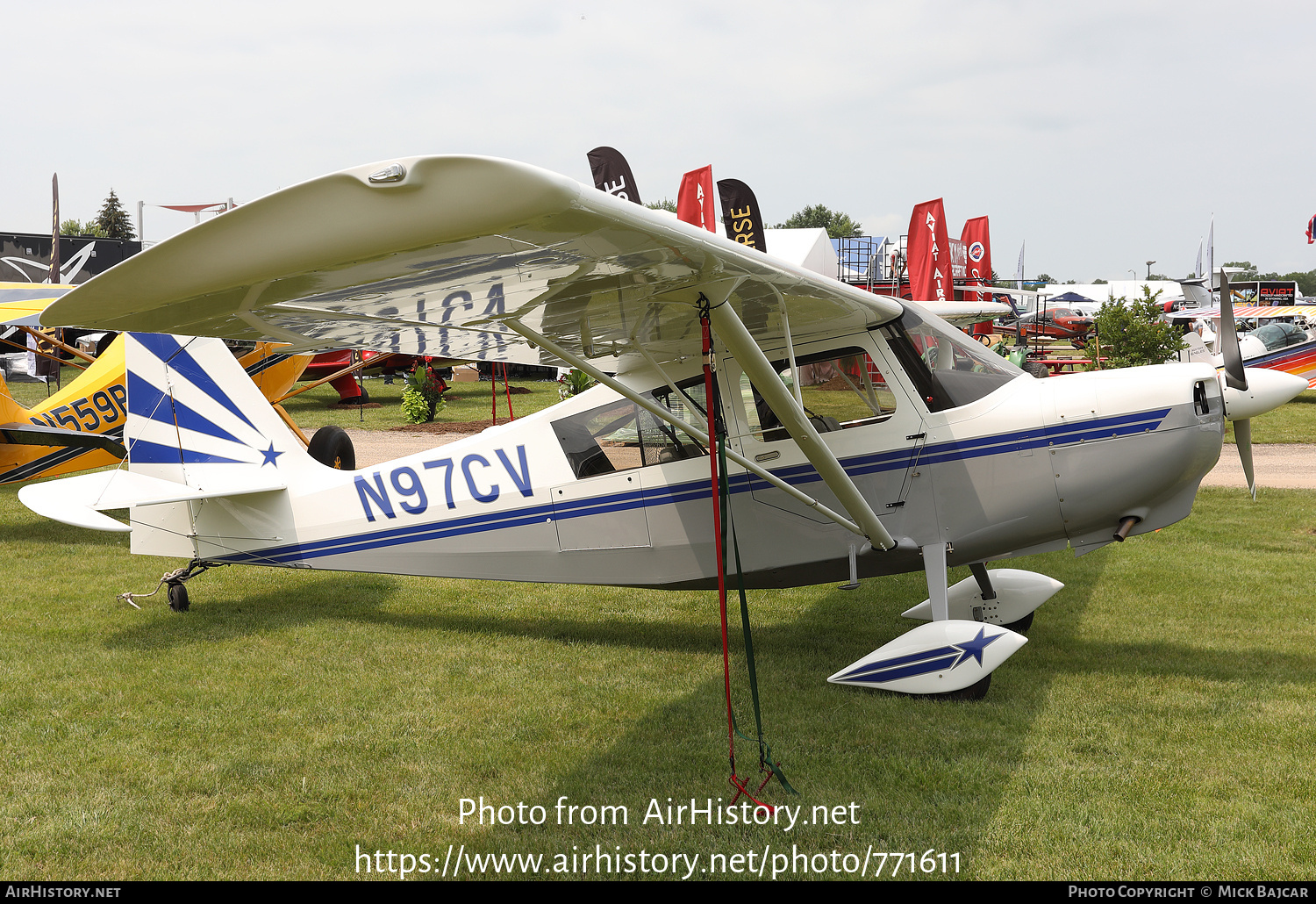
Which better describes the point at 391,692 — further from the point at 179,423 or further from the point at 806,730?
the point at 179,423

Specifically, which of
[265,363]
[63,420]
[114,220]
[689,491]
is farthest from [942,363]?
[114,220]

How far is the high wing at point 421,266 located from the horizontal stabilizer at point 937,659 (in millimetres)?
2187

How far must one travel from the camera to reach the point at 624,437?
6.14m

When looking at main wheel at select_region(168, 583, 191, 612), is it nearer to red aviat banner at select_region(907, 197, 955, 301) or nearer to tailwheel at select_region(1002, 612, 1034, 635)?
tailwheel at select_region(1002, 612, 1034, 635)

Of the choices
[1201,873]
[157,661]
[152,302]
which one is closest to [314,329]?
[152,302]

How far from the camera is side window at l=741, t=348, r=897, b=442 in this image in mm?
5688

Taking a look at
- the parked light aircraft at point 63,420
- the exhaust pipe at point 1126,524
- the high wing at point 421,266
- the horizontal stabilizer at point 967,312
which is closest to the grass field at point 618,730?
the exhaust pipe at point 1126,524

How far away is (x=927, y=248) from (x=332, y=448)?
15.7 meters

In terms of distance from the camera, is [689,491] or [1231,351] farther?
[689,491]

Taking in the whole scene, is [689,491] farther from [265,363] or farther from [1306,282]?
[1306,282]

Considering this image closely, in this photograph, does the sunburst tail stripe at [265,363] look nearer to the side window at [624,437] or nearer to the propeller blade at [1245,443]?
the side window at [624,437]

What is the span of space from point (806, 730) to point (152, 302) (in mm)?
3718

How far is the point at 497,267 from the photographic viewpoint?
307 cm

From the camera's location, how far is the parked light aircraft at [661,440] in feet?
10.8
